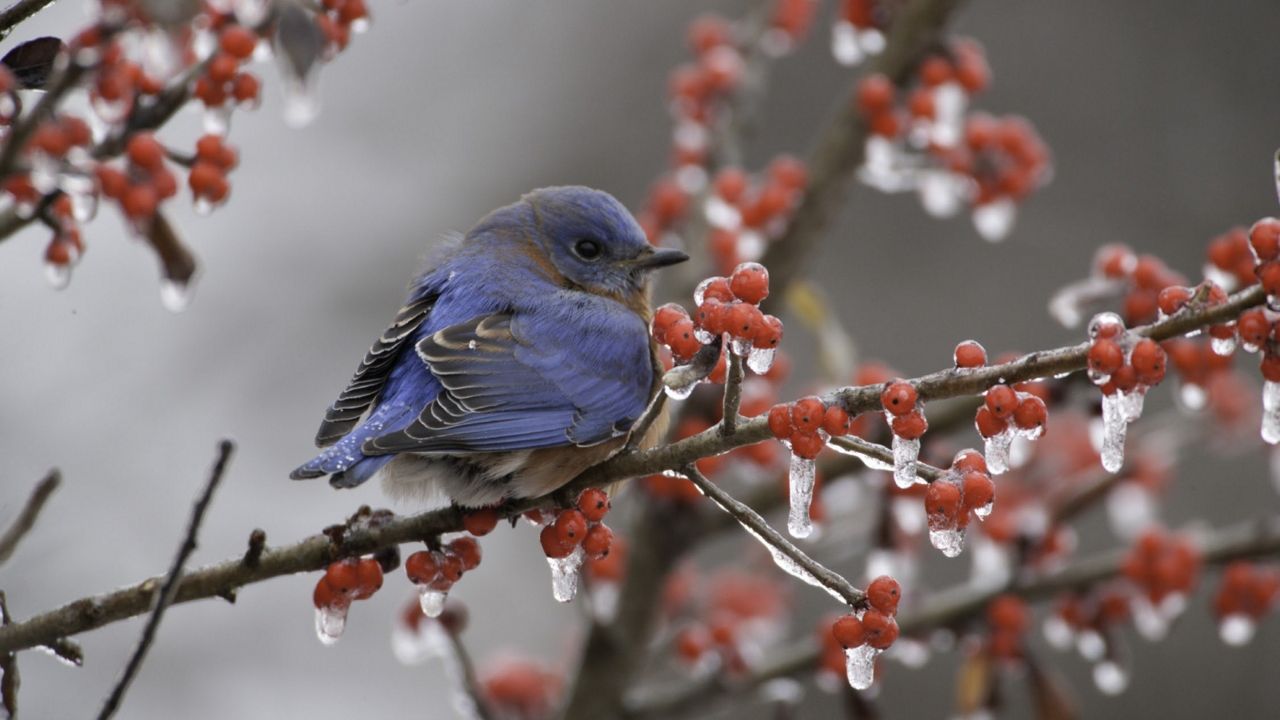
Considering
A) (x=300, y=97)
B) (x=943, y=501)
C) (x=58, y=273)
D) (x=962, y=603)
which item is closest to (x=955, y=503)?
(x=943, y=501)

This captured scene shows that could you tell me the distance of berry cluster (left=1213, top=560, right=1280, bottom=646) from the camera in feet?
10.1

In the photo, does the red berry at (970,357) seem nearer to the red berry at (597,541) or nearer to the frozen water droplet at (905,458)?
the frozen water droplet at (905,458)

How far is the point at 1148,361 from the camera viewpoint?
1673 millimetres

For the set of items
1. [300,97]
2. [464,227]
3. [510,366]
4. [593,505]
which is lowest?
[464,227]

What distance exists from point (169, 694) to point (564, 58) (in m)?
4.45

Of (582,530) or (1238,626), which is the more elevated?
(582,530)

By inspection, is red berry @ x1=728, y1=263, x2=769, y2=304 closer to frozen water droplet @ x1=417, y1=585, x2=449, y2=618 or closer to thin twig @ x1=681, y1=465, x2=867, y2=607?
A: thin twig @ x1=681, y1=465, x2=867, y2=607

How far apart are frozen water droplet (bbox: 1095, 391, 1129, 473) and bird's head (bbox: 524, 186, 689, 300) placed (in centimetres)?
169

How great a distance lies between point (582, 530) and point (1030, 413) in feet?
2.47

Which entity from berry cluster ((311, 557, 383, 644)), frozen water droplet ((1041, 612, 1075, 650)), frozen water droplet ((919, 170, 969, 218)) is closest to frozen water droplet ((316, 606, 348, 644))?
berry cluster ((311, 557, 383, 644))

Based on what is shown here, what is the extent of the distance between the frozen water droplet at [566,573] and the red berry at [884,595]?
56 centimetres

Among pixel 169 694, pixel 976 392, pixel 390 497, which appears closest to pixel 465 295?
pixel 390 497

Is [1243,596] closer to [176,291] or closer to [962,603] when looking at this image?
[962,603]

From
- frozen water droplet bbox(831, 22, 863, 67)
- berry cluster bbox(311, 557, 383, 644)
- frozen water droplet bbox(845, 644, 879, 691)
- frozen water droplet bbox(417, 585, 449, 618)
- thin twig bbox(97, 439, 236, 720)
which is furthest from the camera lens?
frozen water droplet bbox(831, 22, 863, 67)
